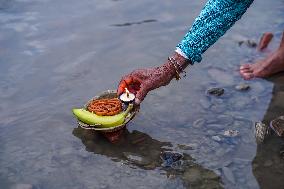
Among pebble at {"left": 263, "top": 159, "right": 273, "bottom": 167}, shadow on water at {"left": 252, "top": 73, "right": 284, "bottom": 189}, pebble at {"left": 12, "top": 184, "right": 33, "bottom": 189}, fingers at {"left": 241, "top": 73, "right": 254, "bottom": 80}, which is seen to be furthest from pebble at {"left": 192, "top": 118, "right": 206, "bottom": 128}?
pebble at {"left": 12, "top": 184, "right": 33, "bottom": 189}

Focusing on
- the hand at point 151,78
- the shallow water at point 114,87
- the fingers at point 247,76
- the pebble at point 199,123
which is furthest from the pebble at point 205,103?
the hand at point 151,78

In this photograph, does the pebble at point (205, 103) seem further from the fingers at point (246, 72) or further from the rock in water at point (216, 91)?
the fingers at point (246, 72)

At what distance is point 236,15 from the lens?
317 cm

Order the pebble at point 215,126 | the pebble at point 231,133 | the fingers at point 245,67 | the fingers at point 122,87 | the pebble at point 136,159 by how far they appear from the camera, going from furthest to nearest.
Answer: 1. the fingers at point 245,67
2. the pebble at point 215,126
3. the pebble at point 231,133
4. the pebble at point 136,159
5. the fingers at point 122,87

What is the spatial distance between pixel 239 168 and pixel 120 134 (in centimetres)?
89

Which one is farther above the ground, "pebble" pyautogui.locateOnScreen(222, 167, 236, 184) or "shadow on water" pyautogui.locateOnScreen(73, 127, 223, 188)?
"shadow on water" pyautogui.locateOnScreen(73, 127, 223, 188)

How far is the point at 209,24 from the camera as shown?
10.3ft

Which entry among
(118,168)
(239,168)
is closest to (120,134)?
(118,168)

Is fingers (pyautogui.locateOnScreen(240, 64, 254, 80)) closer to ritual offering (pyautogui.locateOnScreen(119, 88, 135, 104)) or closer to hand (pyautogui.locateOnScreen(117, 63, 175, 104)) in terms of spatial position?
hand (pyautogui.locateOnScreen(117, 63, 175, 104))

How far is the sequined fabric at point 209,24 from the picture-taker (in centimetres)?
311

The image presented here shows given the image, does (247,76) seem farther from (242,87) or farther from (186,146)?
(186,146)

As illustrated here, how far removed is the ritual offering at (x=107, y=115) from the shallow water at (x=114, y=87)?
0.82 feet

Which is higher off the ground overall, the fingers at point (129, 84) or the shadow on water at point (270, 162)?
the fingers at point (129, 84)

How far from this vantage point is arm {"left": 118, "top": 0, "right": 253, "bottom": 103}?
3105mm
